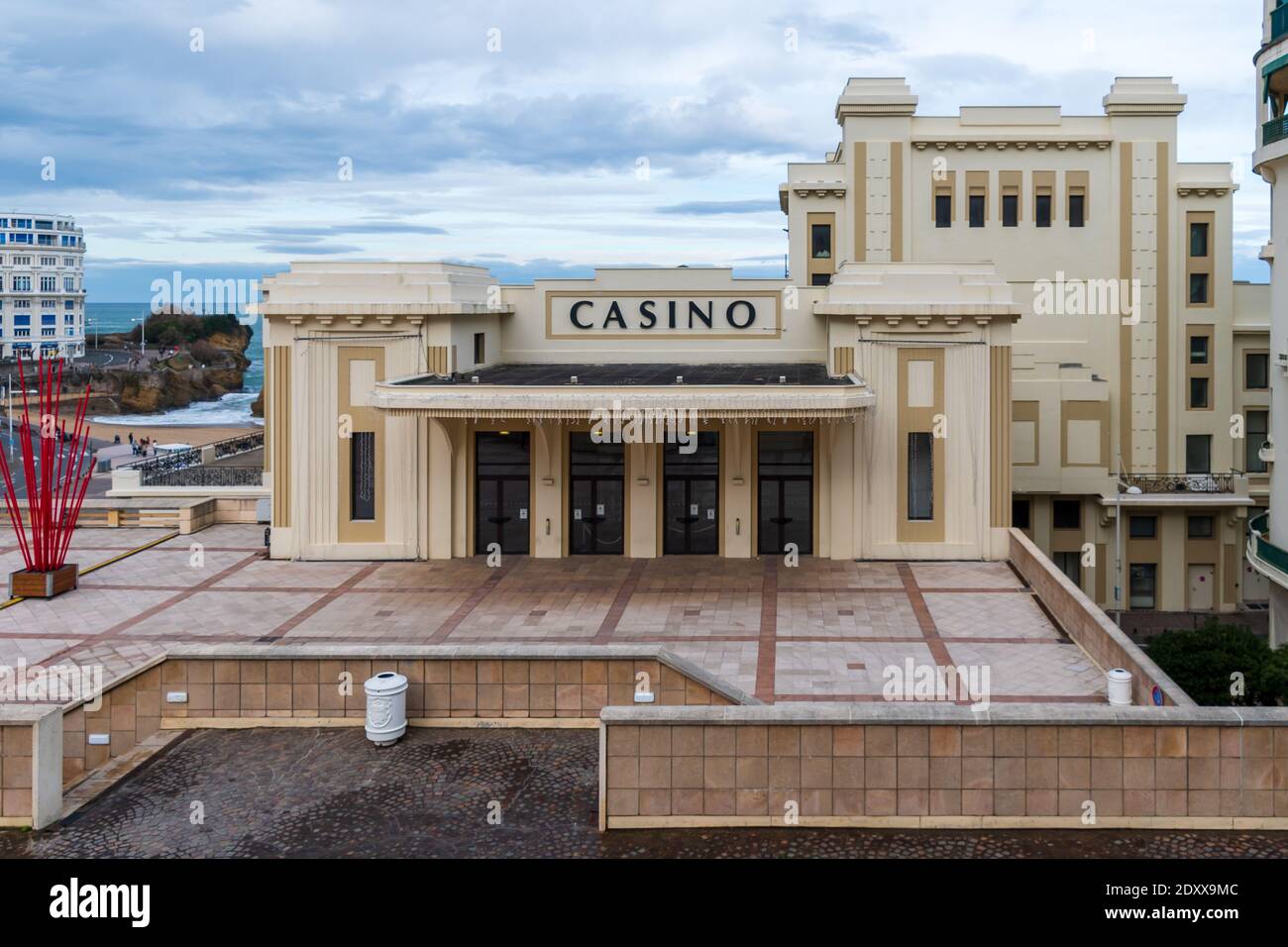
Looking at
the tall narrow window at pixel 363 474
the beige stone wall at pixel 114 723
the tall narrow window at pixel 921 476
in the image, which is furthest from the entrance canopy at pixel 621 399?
the beige stone wall at pixel 114 723

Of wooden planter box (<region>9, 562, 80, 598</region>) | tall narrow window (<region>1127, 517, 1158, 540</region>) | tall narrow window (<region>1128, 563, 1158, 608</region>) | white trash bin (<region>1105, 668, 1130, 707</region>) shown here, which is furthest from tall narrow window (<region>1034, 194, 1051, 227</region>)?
wooden planter box (<region>9, 562, 80, 598</region>)

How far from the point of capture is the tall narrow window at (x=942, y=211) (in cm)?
4994

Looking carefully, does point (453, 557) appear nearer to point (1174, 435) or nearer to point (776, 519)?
point (776, 519)

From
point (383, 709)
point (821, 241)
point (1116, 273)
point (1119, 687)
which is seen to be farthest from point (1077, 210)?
point (383, 709)

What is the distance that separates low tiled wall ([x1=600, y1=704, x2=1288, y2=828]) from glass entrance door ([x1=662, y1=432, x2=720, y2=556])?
16802mm

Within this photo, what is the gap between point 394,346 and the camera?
2988cm

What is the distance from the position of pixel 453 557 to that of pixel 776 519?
806 cm

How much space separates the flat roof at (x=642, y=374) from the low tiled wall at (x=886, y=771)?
562 inches

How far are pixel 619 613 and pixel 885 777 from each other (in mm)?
11386

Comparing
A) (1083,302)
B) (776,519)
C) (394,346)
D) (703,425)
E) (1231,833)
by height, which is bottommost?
(1231,833)

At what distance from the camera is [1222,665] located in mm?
29094

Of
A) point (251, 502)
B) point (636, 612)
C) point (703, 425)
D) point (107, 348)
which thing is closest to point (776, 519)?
point (703, 425)

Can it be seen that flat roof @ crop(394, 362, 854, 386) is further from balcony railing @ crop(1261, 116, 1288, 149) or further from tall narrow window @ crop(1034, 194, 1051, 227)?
tall narrow window @ crop(1034, 194, 1051, 227)

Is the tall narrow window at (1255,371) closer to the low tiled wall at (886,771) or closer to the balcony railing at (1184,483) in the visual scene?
the balcony railing at (1184,483)
